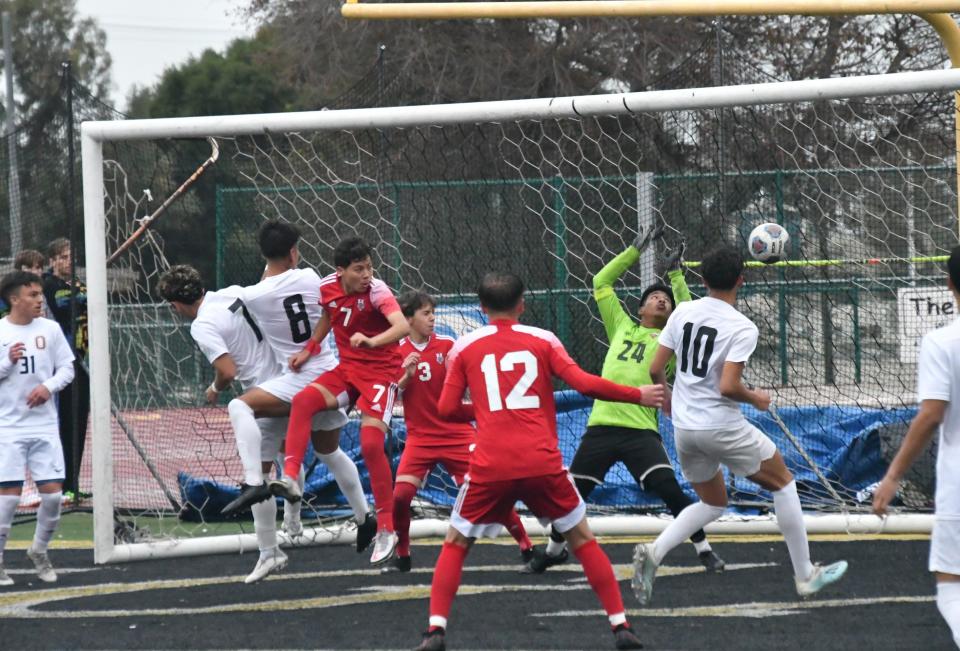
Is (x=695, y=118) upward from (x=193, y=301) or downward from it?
upward

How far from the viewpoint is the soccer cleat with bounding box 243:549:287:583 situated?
25.5ft

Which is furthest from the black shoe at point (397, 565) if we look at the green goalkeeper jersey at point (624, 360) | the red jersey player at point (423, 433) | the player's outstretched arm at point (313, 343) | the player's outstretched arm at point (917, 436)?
the player's outstretched arm at point (917, 436)

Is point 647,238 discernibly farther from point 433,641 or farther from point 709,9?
point 433,641

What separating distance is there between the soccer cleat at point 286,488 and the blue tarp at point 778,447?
215 centimetres

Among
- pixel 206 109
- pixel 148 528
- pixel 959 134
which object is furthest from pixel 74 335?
pixel 206 109

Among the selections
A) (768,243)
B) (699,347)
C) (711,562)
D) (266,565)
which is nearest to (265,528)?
(266,565)

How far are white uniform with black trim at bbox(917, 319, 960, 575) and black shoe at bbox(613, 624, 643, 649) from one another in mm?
1371

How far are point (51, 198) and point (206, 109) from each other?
30059 mm

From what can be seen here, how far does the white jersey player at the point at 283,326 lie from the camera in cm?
783

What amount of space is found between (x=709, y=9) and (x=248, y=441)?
3.61 metres

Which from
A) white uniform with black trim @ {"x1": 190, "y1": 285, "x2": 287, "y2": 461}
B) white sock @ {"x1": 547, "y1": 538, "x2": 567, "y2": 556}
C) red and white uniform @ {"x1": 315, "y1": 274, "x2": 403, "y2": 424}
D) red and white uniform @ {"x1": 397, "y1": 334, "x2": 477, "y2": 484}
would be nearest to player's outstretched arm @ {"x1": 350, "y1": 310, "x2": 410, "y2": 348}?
red and white uniform @ {"x1": 315, "y1": 274, "x2": 403, "y2": 424}

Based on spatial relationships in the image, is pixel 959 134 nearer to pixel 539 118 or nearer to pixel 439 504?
pixel 539 118

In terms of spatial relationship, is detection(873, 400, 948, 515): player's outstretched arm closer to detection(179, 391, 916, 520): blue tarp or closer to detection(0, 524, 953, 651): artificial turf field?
detection(0, 524, 953, 651): artificial turf field

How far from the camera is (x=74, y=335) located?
10344mm
